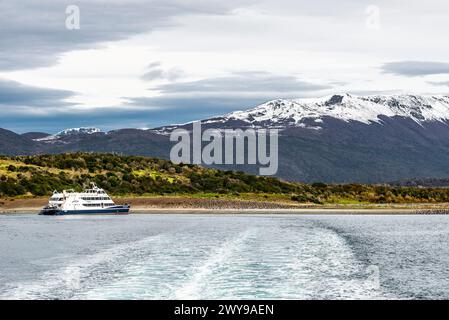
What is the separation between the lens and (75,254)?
70688mm

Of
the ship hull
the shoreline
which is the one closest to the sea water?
the ship hull

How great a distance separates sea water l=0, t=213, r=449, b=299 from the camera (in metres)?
48.0

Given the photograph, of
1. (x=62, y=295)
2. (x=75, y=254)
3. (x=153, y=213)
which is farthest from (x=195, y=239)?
(x=153, y=213)

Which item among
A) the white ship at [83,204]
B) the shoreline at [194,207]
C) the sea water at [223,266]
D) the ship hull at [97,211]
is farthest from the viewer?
the shoreline at [194,207]

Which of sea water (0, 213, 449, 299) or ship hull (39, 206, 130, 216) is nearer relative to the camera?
sea water (0, 213, 449, 299)

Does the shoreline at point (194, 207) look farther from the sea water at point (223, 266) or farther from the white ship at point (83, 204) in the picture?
the sea water at point (223, 266)

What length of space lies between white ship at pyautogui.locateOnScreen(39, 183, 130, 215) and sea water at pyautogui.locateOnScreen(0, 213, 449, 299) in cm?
7881

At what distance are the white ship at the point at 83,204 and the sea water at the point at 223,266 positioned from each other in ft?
259

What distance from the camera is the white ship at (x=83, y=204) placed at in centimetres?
17538

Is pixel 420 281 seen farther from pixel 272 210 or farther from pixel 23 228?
pixel 272 210

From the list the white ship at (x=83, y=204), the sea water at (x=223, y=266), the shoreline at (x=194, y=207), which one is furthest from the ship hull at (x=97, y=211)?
the sea water at (x=223, y=266)

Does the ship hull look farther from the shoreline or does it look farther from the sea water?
the sea water
